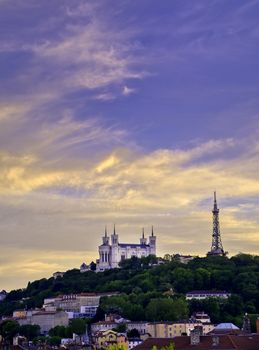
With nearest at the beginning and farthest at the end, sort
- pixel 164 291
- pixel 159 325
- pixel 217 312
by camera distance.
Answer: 1. pixel 159 325
2. pixel 217 312
3. pixel 164 291

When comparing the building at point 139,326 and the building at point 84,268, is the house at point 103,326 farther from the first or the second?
the building at point 84,268

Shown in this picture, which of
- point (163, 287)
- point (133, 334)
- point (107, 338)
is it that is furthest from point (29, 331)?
point (133, 334)

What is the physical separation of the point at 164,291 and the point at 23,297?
144 ft

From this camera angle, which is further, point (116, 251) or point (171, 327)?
point (116, 251)

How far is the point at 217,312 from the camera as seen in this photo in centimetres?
10212

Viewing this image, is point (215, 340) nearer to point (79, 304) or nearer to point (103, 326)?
point (103, 326)

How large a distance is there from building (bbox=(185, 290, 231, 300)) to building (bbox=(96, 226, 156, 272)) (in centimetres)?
4410

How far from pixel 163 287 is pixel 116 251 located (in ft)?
151

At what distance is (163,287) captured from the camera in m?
118

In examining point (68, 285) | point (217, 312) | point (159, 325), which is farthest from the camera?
point (68, 285)

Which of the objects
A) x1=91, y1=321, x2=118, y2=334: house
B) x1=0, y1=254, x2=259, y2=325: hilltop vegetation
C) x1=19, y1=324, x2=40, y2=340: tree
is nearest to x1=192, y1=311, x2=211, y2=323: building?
x1=0, y1=254, x2=259, y2=325: hilltop vegetation

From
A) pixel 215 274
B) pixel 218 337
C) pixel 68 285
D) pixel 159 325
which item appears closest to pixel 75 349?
pixel 218 337

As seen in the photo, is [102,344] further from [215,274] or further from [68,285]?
[68,285]

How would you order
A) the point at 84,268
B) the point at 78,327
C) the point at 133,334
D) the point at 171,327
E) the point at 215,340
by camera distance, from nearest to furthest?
the point at 215,340 → the point at 133,334 → the point at 171,327 → the point at 78,327 → the point at 84,268
